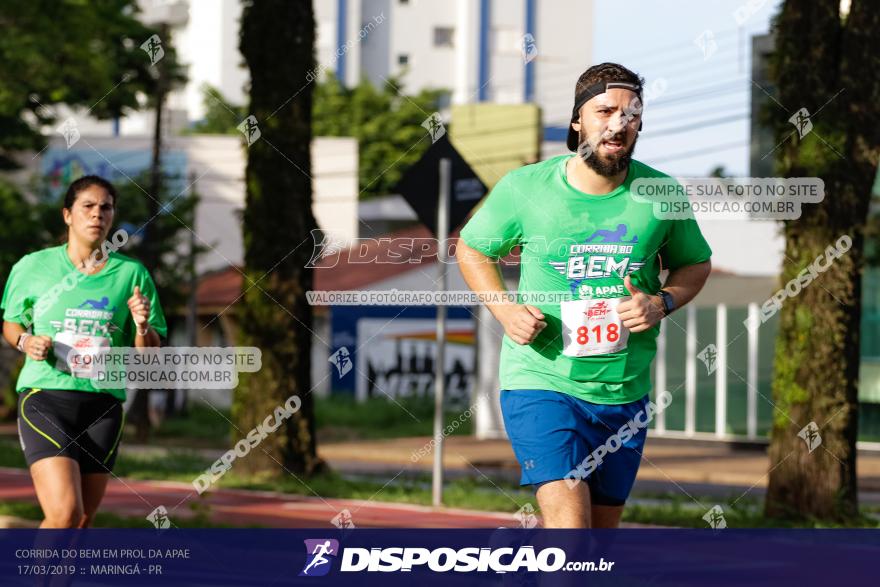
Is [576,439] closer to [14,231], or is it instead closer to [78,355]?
[78,355]

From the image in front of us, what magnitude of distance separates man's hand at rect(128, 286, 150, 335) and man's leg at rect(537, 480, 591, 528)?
255 cm

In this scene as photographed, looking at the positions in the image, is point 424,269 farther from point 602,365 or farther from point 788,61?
point 602,365

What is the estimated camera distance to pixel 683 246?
5801mm

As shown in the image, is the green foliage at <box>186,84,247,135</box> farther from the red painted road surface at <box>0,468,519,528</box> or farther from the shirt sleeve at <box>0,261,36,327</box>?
the shirt sleeve at <box>0,261,36,327</box>

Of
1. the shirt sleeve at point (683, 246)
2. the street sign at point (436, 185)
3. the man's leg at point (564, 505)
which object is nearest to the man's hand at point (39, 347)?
the man's leg at point (564, 505)

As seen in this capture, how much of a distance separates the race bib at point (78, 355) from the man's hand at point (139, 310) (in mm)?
199

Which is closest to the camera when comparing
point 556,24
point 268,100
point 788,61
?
point 788,61

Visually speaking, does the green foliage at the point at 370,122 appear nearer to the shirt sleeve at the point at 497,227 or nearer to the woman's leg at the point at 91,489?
the woman's leg at the point at 91,489

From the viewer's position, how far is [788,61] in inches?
495

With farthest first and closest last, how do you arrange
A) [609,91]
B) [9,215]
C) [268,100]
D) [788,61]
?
[9,215] < [268,100] < [788,61] < [609,91]

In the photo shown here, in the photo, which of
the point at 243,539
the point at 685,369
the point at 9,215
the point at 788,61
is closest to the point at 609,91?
the point at 243,539

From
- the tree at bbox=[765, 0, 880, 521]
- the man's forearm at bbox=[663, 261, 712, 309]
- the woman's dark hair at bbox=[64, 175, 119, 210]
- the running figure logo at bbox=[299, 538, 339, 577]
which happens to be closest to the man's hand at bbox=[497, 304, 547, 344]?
the man's forearm at bbox=[663, 261, 712, 309]

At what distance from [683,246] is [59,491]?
2901mm

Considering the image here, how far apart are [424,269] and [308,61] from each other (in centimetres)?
2444
